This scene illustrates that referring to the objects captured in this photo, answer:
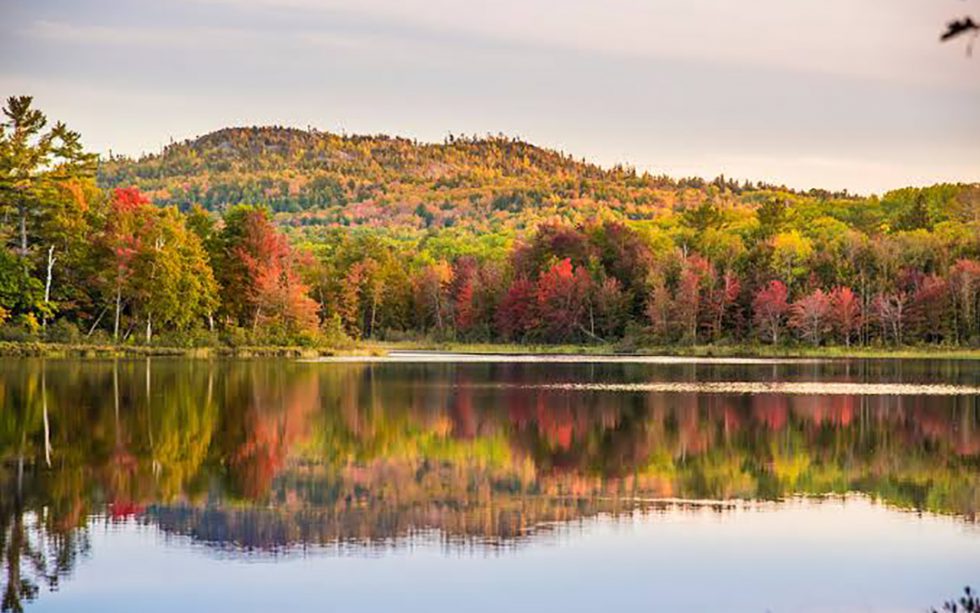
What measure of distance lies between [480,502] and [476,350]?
255 feet

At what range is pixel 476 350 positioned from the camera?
97812 mm

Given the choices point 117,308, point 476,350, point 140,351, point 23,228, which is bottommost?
point 476,350

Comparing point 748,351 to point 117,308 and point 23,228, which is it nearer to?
point 117,308

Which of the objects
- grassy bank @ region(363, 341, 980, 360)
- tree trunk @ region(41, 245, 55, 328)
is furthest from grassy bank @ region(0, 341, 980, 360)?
tree trunk @ region(41, 245, 55, 328)

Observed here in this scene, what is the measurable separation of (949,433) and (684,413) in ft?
25.6

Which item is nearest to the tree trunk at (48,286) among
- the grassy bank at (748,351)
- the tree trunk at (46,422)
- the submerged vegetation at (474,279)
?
the submerged vegetation at (474,279)

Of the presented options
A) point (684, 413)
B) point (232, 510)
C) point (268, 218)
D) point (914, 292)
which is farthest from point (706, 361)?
point (232, 510)

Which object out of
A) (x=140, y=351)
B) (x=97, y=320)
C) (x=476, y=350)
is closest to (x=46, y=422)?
(x=140, y=351)

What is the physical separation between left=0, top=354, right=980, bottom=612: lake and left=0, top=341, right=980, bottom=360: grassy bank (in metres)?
25.3

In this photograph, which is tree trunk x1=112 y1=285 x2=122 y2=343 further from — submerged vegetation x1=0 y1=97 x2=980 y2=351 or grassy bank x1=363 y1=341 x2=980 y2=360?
grassy bank x1=363 y1=341 x2=980 y2=360

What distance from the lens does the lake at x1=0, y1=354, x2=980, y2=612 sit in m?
14.6

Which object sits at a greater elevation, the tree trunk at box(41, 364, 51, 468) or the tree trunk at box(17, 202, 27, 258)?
the tree trunk at box(17, 202, 27, 258)

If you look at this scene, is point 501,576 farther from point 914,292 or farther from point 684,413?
point 914,292

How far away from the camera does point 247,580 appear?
14688 mm
